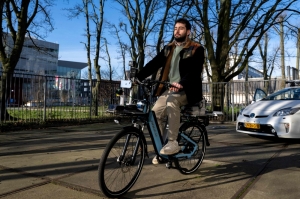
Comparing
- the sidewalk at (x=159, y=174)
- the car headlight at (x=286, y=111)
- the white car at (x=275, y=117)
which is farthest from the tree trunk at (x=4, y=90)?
the car headlight at (x=286, y=111)

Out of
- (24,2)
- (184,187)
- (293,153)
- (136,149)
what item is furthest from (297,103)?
(24,2)

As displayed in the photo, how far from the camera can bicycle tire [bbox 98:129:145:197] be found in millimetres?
2754

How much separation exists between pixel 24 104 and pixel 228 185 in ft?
25.6

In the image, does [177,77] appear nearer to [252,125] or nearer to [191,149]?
A: [191,149]

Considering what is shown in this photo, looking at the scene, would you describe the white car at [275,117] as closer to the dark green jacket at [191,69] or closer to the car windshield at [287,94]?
the car windshield at [287,94]

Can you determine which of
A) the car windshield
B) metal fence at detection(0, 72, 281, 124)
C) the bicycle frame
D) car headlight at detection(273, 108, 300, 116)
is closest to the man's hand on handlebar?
the bicycle frame

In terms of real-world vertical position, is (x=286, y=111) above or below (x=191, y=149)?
above

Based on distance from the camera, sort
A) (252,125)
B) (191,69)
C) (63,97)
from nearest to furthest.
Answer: (191,69)
(252,125)
(63,97)

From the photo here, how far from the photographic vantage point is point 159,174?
377 cm

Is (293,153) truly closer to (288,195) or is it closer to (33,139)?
(288,195)

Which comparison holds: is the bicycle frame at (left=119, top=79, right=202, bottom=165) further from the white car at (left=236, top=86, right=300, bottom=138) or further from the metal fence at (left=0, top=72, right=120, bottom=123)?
the metal fence at (left=0, top=72, right=120, bottom=123)

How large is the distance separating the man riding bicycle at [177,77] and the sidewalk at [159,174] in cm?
48

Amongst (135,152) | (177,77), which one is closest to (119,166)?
(135,152)

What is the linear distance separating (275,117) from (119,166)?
4.48 metres
